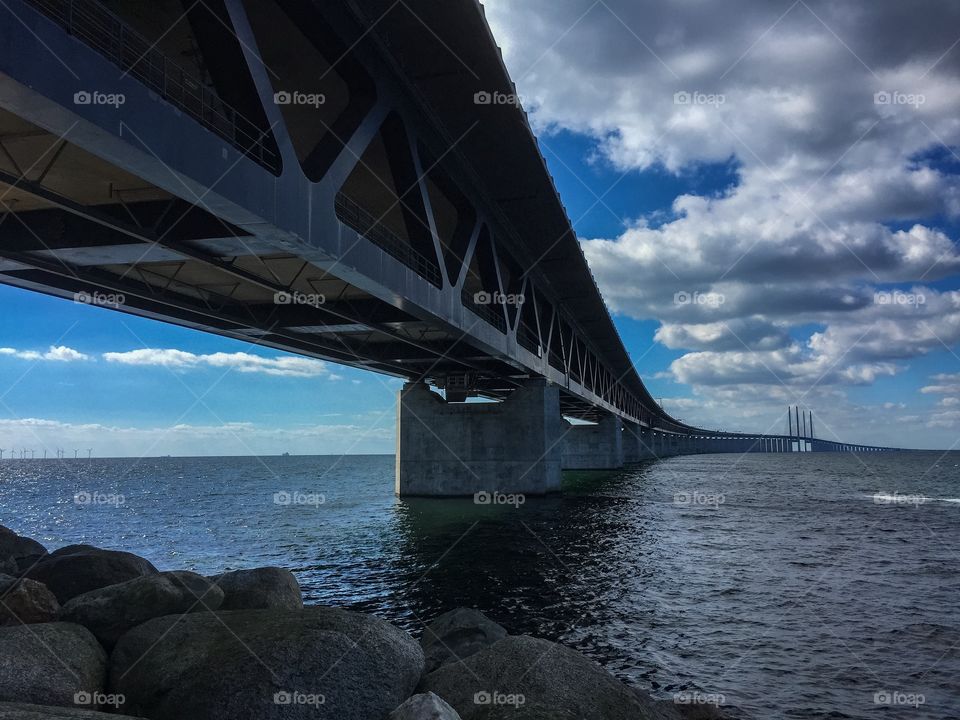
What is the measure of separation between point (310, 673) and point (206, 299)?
1505 cm

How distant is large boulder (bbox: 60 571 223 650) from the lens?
860 centimetres

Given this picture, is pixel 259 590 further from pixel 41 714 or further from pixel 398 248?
pixel 398 248

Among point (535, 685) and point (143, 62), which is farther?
point (143, 62)

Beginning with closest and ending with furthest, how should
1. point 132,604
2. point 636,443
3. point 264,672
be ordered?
point 264,672 < point 132,604 < point 636,443

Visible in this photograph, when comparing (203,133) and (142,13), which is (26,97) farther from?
(142,13)

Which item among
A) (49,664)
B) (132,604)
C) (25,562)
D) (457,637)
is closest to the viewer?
(49,664)

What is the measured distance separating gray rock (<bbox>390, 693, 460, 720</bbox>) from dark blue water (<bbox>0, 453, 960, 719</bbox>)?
5.62m

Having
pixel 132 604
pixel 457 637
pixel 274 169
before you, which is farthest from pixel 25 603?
pixel 274 169

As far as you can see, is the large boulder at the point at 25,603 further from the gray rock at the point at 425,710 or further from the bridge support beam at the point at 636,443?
the bridge support beam at the point at 636,443

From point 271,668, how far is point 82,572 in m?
6.69

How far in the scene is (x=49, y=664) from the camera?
6871 mm

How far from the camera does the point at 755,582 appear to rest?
685 inches

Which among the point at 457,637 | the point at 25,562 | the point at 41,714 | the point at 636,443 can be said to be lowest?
the point at 457,637

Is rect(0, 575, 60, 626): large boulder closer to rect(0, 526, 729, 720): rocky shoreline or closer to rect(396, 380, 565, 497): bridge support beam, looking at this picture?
rect(0, 526, 729, 720): rocky shoreline
